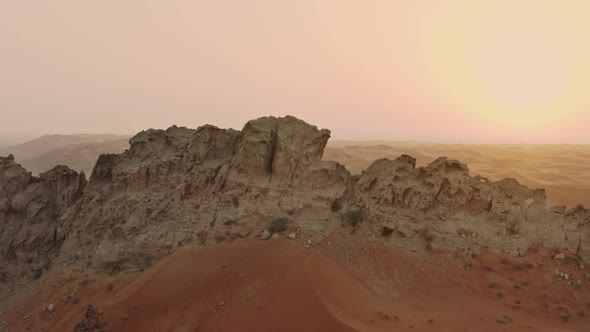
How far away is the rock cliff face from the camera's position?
11.8m

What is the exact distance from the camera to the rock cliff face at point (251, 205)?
11781mm

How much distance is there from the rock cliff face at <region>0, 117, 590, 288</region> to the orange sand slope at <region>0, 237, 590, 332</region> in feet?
2.42

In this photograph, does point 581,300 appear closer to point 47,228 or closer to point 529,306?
point 529,306

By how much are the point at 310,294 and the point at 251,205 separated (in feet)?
13.4

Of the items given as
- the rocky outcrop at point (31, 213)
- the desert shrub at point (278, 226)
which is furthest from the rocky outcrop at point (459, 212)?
the rocky outcrop at point (31, 213)

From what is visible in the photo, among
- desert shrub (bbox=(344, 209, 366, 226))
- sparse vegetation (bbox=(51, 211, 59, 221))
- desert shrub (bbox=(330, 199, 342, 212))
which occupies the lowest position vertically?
sparse vegetation (bbox=(51, 211, 59, 221))

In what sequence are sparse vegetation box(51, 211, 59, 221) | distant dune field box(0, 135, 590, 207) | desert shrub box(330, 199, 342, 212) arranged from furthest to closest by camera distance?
distant dune field box(0, 135, 590, 207), sparse vegetation box(51, 211, 59, 221), desert shrub box(330, 199, 342, 212)

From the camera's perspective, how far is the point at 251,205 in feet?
40.2

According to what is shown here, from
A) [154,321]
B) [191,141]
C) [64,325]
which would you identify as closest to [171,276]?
[154,321]

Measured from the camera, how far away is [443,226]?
39.0ft

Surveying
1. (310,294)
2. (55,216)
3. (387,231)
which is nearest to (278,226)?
(310,294)

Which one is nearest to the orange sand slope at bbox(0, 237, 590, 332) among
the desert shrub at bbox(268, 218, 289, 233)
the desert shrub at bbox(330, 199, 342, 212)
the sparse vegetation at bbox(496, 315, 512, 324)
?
the sparse vegetation at bbox(496, 315, 512, 324)

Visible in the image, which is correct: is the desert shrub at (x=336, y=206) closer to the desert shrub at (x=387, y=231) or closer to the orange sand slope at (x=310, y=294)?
the orange sand slope at (x=310, y=294)

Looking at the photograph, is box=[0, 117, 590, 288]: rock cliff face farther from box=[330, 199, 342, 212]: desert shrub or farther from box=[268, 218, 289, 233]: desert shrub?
box=[268, 218, 289, 233]: desert shrub
